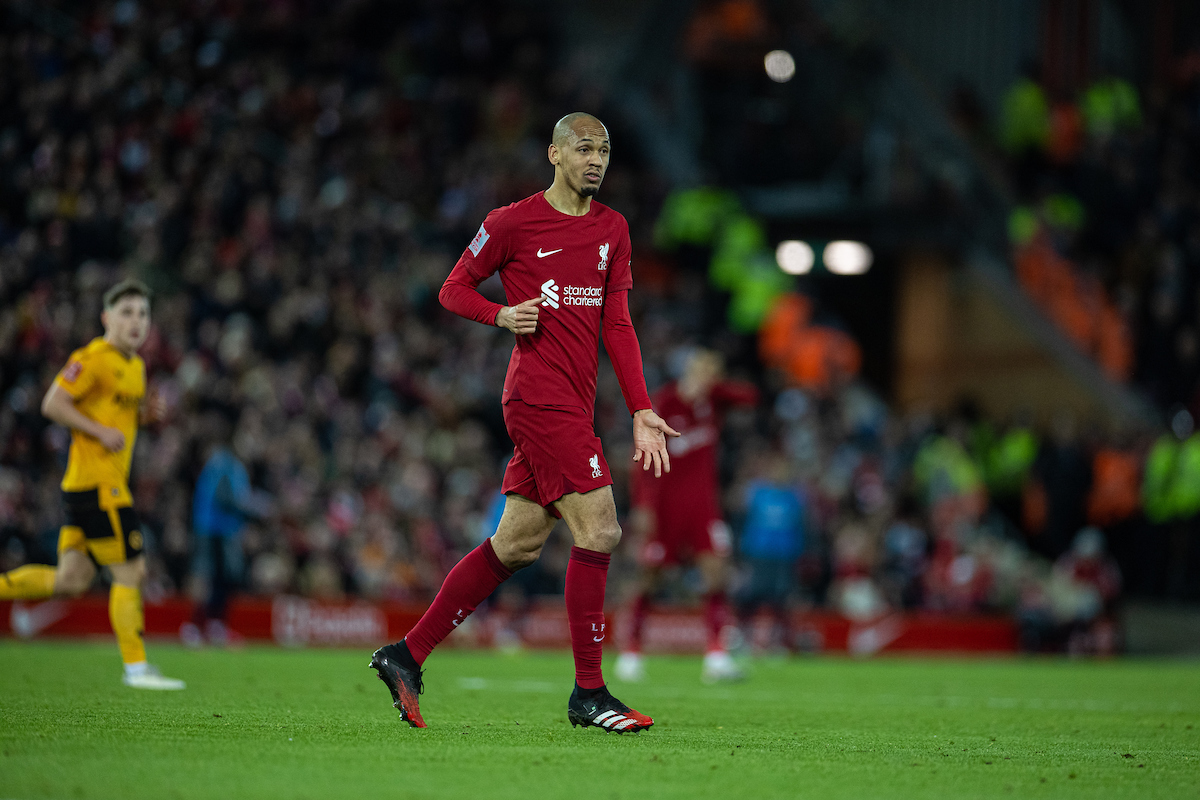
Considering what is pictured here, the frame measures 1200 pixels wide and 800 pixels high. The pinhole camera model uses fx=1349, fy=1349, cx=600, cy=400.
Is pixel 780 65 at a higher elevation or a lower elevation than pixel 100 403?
higher

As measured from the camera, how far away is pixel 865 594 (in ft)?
57.3

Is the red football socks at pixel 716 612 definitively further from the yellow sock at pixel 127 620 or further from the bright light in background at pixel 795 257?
the bright light in background at pixel 795 257

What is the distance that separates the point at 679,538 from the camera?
37.6 ft

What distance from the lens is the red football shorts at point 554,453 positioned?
599 centimetres

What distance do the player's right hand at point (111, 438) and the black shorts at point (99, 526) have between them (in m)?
0.29

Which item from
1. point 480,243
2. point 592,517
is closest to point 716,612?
point 592,517

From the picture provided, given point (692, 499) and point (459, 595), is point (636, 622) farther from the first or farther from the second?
point (459, 595)

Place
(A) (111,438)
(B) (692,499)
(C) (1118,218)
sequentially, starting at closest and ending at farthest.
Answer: (A) (111,438), (B) (692,499), (C) (1118,218)

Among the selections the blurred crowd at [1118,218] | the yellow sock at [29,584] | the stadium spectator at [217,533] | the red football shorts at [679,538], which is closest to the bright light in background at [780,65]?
the blurred crowd at [1118,218]

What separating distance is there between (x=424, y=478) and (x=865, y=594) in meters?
5.90

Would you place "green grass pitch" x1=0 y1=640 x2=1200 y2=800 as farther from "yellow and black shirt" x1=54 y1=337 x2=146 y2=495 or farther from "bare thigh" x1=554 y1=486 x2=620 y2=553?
"yellow and black shirt" x1=54 y1=337 x2=146 y2=495

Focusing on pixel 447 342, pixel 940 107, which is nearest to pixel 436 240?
pixel 447 342

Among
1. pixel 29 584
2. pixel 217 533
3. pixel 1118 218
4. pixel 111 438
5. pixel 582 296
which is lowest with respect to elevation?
pixel 29 584

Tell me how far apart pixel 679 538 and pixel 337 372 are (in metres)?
8.13
